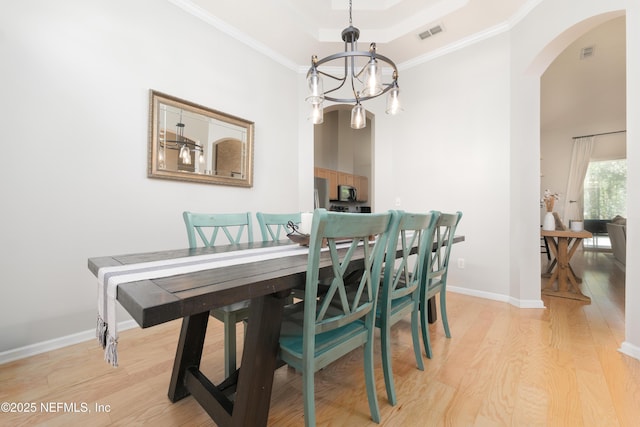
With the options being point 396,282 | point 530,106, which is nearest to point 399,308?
point 396,282

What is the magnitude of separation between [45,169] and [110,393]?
1459 mm

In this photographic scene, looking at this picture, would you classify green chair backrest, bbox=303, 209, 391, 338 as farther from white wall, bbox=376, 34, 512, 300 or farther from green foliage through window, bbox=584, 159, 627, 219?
green foliage through window, bbox=584, 159, 627, 219

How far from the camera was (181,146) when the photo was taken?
7.77ft

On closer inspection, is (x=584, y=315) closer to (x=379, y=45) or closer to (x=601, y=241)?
(x=379, y=45)

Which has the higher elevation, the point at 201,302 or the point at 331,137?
the point at 331,137

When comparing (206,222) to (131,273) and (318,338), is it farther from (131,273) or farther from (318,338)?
(318,338)

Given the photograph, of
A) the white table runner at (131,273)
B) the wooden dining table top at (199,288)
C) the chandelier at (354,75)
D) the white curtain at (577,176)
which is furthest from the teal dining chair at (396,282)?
the white curtain at (577,176)

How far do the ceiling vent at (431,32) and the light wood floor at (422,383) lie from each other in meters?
2.93

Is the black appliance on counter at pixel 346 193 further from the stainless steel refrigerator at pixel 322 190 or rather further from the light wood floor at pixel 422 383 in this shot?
the light wood floor at pixel 422 383

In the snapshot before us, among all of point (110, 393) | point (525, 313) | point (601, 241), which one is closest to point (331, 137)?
point (525, 313)

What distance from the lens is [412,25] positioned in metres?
2.83

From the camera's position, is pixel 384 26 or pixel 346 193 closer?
pixel 384 26

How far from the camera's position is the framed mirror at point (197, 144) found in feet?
7.29

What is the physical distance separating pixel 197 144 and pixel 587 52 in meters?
4.91
